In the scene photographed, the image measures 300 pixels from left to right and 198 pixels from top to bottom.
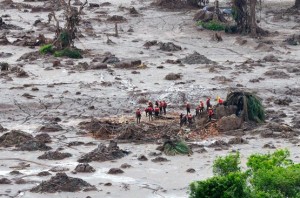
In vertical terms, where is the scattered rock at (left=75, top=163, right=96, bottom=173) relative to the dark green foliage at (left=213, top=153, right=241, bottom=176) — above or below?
below

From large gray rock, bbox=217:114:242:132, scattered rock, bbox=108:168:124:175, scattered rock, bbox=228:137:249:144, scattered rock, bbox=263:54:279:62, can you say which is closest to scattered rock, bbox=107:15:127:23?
scattered rock, bbox=263:54:279:62

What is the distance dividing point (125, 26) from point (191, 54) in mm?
11364

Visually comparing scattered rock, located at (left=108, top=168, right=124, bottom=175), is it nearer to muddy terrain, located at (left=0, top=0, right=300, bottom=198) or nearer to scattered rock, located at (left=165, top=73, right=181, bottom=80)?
muddy terrain, located at (left=0, top=0, right=300, bottom=198)

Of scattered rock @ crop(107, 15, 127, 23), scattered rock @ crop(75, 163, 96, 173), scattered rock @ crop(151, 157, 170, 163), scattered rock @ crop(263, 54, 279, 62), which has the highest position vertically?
scattered rock @ crop(75, 163, 96, 173)

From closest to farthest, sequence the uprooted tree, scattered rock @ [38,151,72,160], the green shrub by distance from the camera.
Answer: scattered rock @ [38,151,72,160], the uprooted tree, the green shrub

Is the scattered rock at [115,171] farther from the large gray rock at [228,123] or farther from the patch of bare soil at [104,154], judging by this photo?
the large gray rock at [228,123]

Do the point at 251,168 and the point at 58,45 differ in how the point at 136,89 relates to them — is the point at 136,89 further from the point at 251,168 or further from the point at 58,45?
the point at 251,168

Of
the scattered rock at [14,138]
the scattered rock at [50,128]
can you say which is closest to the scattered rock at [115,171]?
the scattered rock at [14,138]

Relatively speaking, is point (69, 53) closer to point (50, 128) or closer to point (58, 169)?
point (50, 128)

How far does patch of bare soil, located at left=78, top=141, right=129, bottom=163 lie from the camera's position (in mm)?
31172

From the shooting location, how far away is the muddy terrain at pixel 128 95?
2983cm

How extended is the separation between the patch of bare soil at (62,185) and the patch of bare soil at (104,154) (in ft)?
9.28

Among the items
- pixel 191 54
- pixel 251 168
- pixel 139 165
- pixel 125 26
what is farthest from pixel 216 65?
pixel 251 168

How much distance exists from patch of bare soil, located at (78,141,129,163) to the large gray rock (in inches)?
175
